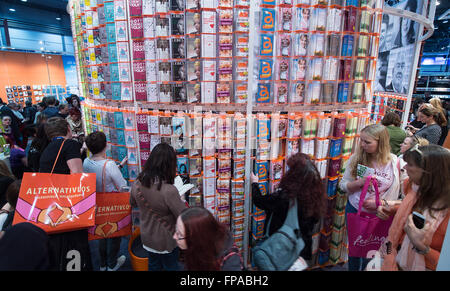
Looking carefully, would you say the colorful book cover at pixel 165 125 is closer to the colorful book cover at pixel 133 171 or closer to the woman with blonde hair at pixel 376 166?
the colorful book cover at pixel 133 171

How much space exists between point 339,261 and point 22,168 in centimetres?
439

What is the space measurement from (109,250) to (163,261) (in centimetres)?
104

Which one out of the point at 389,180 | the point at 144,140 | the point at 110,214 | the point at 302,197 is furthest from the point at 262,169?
the point at 110,214

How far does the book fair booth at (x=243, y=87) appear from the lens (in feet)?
7.86

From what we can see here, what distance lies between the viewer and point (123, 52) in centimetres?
280

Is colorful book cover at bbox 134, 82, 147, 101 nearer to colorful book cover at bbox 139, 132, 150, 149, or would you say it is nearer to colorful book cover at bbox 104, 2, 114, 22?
colorful book cover at bbox 139, 132, 150, 149

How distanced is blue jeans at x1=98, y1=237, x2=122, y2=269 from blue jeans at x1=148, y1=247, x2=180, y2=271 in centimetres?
82

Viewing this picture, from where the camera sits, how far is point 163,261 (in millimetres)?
2033

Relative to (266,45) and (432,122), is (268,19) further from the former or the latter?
(432,122)

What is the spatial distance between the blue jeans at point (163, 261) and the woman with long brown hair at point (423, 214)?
1534 millimetres

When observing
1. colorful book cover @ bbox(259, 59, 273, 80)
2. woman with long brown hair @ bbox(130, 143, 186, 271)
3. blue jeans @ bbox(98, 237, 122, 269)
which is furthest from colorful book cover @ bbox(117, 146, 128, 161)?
colorful book cover @ bbox(259, 59, 273, 80)

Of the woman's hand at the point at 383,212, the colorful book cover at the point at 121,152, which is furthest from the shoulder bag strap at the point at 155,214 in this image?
the woman's hand at the point at 383,212
